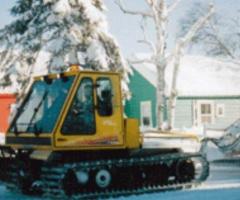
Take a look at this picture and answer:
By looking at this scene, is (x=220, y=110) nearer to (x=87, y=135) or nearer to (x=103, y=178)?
(x=103, y=178)

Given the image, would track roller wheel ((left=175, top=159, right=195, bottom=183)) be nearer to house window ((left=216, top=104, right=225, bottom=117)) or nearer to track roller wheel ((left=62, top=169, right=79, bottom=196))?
track roller wheel ((left=62, top=169, right=79, bottom=196))

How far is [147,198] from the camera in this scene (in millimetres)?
12836

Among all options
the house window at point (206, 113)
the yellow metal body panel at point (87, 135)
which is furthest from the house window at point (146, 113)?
the yellow metal body panel at point (87, 135)

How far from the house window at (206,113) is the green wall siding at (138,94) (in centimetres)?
245

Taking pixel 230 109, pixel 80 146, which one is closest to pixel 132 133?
pixel 80 146

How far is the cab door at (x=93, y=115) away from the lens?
1294 cm

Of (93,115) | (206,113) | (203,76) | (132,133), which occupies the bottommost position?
(132,133)

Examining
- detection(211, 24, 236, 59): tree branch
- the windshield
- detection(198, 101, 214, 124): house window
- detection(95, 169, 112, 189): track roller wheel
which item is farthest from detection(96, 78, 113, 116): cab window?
detection(211, 24, 236, 59): tree branch

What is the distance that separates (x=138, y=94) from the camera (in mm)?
37125

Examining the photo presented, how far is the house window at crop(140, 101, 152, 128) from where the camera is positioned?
118 feet

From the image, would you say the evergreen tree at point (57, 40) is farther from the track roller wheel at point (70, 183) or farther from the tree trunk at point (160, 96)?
the track roller wheel at point (70, 183)

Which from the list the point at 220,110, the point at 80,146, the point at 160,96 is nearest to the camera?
the point at 80,146

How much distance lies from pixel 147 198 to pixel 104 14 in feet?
50.5

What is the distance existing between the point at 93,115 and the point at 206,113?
74.8ft
